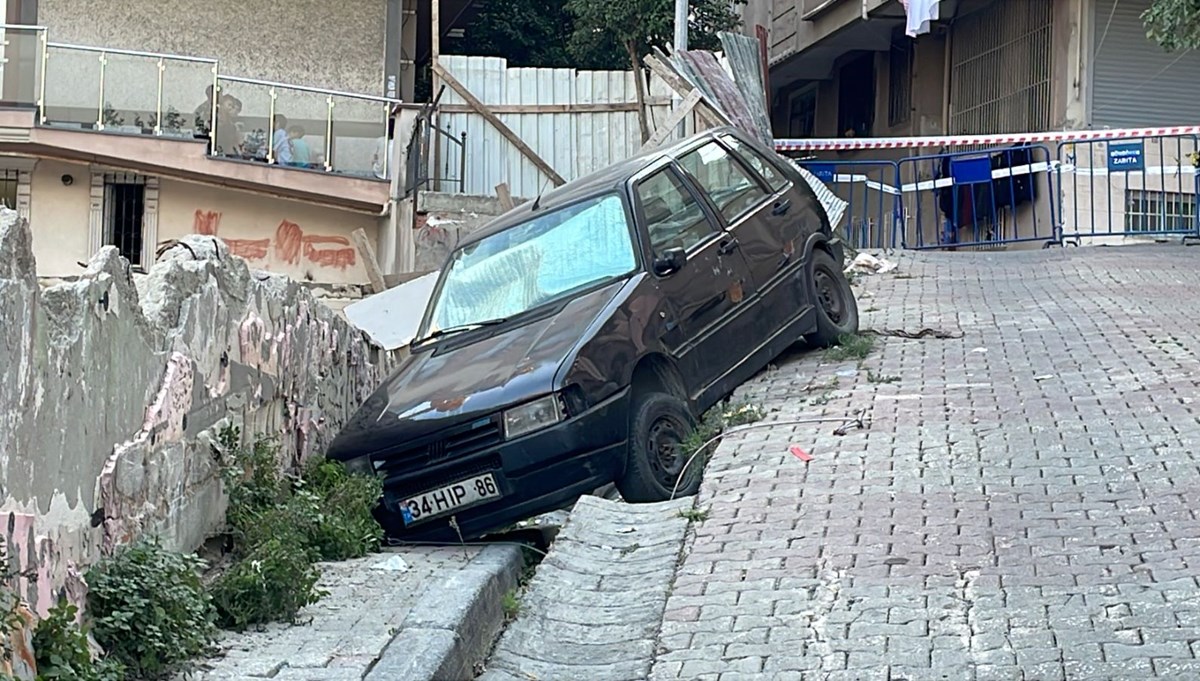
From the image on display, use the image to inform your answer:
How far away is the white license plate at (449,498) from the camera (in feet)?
24.7

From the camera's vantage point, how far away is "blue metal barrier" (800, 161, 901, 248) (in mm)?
19234

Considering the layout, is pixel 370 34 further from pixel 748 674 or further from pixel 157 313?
pixel 748 674

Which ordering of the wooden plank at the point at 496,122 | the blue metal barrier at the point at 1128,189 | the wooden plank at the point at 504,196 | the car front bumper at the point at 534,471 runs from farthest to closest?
the blue metal barrier at the point at 1128,189, the wooden plank at the point at 496,122, the wooden plank at the point at 504,196, the car front bumper at the point at 534,471

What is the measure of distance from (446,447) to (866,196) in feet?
43.9

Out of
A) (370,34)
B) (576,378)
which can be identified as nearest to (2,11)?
(370,34)

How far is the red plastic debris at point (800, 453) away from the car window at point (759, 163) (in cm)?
283

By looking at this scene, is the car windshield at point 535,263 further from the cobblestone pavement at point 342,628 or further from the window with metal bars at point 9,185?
the window with metal bars at point 9,185

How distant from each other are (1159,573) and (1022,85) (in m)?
17.5

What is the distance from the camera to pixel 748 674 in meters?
5.14

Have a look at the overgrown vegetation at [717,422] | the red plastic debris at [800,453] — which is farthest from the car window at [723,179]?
the red plastic debris at [800,453]

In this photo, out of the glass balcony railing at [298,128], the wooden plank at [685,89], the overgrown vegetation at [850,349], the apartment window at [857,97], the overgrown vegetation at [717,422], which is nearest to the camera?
the overgrown vegetation at [717,422]

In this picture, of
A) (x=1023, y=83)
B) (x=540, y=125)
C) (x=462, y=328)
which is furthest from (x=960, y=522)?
(x=1023, y=83)

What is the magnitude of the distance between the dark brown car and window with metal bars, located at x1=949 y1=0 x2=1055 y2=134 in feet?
39.0

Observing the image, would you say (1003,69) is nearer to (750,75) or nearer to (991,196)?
(991,196)
